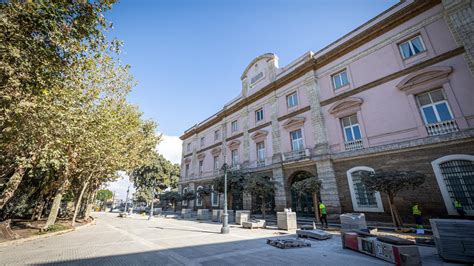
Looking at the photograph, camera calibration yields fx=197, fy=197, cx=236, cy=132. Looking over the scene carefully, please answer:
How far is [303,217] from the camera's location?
16.3 meters

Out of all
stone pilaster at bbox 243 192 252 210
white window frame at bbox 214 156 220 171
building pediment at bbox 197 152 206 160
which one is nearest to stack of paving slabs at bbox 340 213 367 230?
stone pilaster at bbox 243 192 252 210

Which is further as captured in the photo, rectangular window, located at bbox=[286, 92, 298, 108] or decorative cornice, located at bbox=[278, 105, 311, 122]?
rectangular window, located at bbox=[286, 92, 298, 108]

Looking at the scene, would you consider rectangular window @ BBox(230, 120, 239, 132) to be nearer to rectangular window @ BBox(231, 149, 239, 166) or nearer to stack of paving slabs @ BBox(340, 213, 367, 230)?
rectangular window @ BBox(231, 149, 239, 166)

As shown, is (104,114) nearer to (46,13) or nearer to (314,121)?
(46,13)

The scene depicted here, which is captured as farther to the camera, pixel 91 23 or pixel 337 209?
pixel 337 209

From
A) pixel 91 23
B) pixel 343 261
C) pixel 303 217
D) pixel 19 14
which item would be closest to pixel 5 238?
pixel 19 14

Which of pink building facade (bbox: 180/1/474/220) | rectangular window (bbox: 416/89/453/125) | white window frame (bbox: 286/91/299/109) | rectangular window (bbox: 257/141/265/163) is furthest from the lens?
rectangular window (bbox: 257/141/265/163)

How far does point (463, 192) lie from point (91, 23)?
17796 millimetres

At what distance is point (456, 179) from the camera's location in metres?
10.2

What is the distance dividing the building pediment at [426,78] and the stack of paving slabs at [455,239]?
9578 mm

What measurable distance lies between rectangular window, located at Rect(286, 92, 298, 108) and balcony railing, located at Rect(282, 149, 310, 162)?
4805 mm

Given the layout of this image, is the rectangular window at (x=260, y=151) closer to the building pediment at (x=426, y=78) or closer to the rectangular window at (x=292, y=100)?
the rectangular window at (x=292, y=100)

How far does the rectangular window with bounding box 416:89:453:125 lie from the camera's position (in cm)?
1116

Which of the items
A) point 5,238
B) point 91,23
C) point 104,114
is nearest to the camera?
point 91,23
